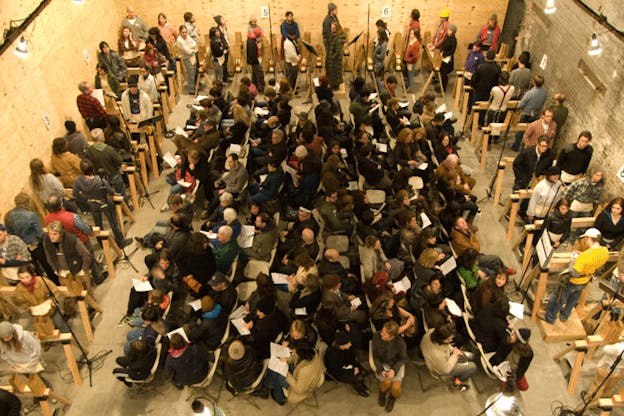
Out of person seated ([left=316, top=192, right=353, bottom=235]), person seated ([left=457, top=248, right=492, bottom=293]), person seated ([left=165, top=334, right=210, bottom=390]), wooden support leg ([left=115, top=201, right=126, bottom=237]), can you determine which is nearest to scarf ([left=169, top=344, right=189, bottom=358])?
person seated ([left=165, top=334, right=210, bottom=390])

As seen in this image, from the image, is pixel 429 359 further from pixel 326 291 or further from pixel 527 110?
pixel 527 110

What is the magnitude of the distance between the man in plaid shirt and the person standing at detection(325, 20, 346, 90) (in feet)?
15.1

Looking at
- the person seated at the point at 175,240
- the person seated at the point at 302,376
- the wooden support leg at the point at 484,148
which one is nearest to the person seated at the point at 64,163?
the person seated at the point at 175,240

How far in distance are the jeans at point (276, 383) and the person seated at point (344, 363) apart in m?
0.50

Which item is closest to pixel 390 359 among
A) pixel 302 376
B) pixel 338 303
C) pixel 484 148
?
pixel 338 303

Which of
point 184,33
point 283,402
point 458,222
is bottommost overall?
point 283,402

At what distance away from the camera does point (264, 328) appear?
18.5ft

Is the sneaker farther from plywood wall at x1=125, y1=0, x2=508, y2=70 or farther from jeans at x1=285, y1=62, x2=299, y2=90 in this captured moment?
plywood wall at x1=125, y1=0, x2=508, y2=70

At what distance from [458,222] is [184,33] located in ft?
22.5

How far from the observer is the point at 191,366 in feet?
18.2

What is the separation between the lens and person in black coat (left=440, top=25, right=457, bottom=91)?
10617 millimetres

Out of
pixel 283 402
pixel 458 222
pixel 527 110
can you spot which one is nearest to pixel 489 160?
pixel 527 110

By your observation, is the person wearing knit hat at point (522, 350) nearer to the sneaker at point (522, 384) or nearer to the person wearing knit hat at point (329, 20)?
the sneaker at point (522, 384)

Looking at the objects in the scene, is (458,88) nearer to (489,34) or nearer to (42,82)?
(489,34)
